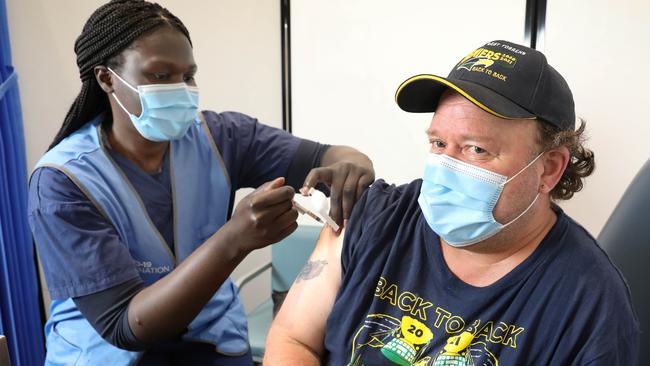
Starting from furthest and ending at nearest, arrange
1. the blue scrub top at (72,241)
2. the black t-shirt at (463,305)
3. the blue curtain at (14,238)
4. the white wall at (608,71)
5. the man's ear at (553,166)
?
1. the white wall at (608,71)
2. the blue curtain at (14,238)
3. the blue scrub top at (72,241)
4. the man's ear at (553,166)
5. the black t-shirt at (463,305)

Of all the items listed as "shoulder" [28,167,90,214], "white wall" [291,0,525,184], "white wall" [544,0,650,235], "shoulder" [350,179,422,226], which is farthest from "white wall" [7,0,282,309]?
"shoulder" [350,179,422,226]

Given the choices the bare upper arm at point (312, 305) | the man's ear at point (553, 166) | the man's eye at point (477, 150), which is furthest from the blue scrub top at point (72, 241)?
the man's ear at point (553, 166)

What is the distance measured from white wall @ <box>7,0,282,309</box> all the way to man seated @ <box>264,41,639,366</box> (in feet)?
5.31

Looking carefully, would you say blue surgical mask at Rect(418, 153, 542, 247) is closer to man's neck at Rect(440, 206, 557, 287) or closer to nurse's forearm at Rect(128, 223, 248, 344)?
man's neck at Rect(440, 206, 557, 287)

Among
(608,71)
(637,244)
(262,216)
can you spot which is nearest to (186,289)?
(262,216)

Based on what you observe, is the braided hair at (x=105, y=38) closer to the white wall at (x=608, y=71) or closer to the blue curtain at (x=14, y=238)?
the blue curtain at (x=14, y=238)

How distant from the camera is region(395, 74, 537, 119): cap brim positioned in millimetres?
962

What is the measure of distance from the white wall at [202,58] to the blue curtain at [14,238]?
0.69 feet

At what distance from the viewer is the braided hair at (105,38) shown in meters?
1.28

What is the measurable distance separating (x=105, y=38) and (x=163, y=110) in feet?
0.78

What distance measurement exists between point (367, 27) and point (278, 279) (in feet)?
4.24

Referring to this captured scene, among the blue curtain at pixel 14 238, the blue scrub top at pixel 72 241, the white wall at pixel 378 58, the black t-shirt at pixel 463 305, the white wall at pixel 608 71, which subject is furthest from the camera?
the white wall at pixel 378 58

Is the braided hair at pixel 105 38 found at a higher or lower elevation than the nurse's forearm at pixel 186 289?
higher

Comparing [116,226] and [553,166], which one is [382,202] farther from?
[116,226]
